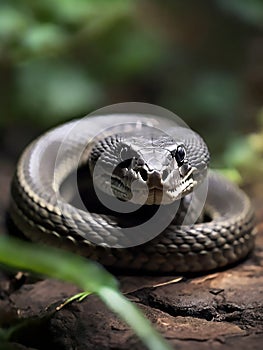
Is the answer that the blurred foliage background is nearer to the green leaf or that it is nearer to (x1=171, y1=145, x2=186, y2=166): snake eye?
(x1=171, y1=145, x2=186, y2=166): snake eye

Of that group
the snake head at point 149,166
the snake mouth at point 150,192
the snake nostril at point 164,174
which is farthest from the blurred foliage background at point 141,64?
the snake nostril at point 164,174

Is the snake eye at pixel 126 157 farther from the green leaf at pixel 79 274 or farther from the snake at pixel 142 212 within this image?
the green leaf at pixel 79 274

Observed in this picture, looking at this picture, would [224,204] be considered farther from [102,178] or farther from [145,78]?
[145,78]

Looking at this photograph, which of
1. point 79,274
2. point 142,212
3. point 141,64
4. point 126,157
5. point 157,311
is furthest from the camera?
point 141,64

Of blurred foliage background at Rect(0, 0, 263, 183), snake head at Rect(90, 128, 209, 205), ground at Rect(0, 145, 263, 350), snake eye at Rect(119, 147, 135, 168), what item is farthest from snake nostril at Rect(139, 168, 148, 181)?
blurred foliage background at Rect(0, 0, 263, 183)

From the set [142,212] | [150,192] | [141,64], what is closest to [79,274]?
[150,192]

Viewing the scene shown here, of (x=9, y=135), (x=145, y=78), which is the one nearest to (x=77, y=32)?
(x=9, y=135)

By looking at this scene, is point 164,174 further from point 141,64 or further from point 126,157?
point 141,64
